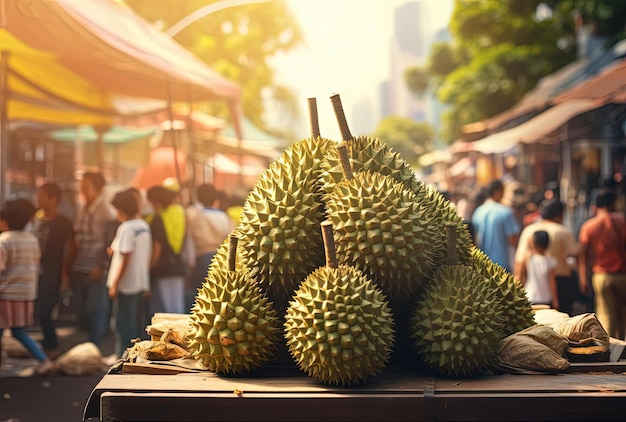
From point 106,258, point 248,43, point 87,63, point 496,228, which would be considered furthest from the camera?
point 248,43

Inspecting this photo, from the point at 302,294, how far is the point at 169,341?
759 mm

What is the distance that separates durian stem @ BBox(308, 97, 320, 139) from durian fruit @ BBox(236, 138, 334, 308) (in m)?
0.18

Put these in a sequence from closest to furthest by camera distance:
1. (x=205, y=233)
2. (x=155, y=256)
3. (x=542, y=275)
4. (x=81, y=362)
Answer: (x=542, y=275) → (x=81, y=362) → (x=155, y=256) → (x=205, y=233)

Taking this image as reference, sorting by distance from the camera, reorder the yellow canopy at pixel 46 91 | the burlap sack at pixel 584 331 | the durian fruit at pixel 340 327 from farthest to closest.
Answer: the yellow canopy at pixel 46 91
the burlap sack at pixel 584 331
the durian fruit at pixel 340 327

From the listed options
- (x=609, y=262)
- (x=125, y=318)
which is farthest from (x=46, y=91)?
(x=609, y=262)

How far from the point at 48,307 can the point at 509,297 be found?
7635 millimetres

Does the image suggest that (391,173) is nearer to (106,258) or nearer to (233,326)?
(233,326)

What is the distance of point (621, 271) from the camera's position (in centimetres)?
924

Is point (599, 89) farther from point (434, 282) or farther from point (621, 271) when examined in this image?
point (434, 282)

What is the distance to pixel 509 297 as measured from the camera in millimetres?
3561

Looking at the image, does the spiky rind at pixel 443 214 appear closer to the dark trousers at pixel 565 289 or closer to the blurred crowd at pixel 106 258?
the blurred crowd at pixel 106 258

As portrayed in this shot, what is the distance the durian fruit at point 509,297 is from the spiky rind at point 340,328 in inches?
22.3

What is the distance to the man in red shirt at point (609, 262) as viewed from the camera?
30.2 ft

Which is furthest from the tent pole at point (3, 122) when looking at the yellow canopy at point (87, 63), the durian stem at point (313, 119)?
the durian stem at point (313, 119)
